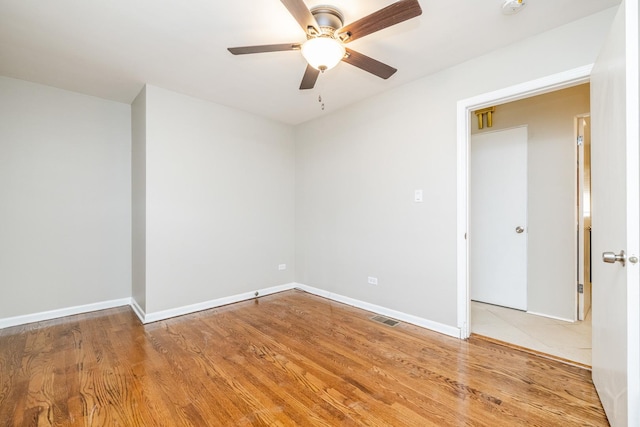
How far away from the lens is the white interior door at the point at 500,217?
10.9ft

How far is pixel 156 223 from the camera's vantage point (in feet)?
10.2

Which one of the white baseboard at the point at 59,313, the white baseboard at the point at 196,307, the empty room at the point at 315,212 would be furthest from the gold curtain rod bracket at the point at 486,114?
the white baseboard at the point at 59,313

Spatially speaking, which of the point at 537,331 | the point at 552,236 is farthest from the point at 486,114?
the point at 537,331

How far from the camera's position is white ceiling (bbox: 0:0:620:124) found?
1918 millimetres

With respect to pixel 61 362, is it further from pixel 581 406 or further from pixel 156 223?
pixel 581 406

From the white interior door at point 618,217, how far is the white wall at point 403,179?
65cm

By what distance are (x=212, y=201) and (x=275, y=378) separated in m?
2.27

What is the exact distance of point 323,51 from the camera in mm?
1879

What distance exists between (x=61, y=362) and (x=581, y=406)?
3578mm

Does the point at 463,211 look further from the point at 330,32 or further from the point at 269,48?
the point at 269,48

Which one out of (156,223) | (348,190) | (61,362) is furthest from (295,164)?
(61,362)

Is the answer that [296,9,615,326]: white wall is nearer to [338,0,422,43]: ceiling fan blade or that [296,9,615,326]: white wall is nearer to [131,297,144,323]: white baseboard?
[338,0,422,43]: ceiling fan blade

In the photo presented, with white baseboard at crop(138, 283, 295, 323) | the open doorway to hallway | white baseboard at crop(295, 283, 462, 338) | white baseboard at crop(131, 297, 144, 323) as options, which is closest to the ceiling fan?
the open doorway to hallway

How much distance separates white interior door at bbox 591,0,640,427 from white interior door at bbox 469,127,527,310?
64.4 inches
